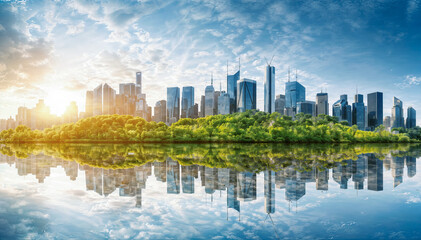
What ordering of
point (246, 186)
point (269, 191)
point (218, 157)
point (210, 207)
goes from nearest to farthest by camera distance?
1. point (210, 207)
2. point (269, 191)
3. point (246, 186)
4. point (218, 157)

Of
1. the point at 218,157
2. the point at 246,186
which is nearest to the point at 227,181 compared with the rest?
the point at 246,186

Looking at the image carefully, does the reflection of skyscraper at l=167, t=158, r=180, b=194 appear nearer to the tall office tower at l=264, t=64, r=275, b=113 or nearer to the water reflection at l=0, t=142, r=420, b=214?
the water reflection at l=0, t=142, r=420, b=214

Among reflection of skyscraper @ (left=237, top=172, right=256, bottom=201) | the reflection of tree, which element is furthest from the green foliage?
reflection of skyscraper @ (left=237, top=172, right=256, bottom=201)

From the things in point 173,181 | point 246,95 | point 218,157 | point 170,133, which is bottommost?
point 218,157

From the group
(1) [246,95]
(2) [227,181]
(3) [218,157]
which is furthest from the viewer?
(1) [246,95]

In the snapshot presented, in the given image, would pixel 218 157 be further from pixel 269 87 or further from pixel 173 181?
pixel 269 87

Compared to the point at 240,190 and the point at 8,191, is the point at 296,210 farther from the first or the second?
the point at 8,191
